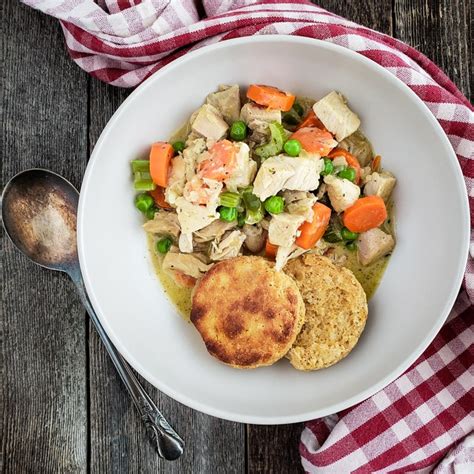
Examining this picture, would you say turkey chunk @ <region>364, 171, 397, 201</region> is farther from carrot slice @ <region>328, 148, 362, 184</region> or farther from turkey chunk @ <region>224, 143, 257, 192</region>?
turkey chunk @ <region>224, 143, 257, 192</region>

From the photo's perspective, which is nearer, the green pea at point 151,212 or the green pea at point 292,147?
the green pea at point 292,147

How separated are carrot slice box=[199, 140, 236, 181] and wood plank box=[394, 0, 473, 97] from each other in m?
1.38

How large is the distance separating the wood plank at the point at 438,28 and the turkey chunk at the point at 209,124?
1.27m

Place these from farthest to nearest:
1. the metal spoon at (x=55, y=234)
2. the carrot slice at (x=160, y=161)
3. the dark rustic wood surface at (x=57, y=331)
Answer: the dark rustic wood surface at (x=57, y=331), the metal spoon at (x=55, y=234), the carrot slice at (x=160, y=161)

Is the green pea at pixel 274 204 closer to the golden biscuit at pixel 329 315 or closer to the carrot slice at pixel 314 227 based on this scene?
the carrot slice at pixel 314 227

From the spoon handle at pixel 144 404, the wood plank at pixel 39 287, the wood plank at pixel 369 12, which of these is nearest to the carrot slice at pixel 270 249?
the spoon handle at pixel 144 404

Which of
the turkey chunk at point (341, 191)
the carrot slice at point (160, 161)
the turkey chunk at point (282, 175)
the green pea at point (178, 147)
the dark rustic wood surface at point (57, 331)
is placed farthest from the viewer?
the dark rustic wood surface at point (57, 331)

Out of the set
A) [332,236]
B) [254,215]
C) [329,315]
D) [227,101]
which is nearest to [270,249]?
[254,215]

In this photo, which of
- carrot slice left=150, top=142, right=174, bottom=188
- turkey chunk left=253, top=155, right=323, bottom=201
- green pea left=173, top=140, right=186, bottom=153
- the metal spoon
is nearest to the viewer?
turkey chunk left=253, top=155, right=323, bottom=201

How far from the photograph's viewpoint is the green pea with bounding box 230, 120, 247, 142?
3.25m

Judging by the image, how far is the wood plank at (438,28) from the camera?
380 cm

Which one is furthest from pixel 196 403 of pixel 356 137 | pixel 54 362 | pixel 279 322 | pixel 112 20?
pixel 112 20

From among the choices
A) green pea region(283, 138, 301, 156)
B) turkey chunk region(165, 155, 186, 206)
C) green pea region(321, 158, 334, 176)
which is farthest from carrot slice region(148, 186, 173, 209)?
green pea region(321, 158, 334, 176)

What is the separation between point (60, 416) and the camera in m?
3.79
